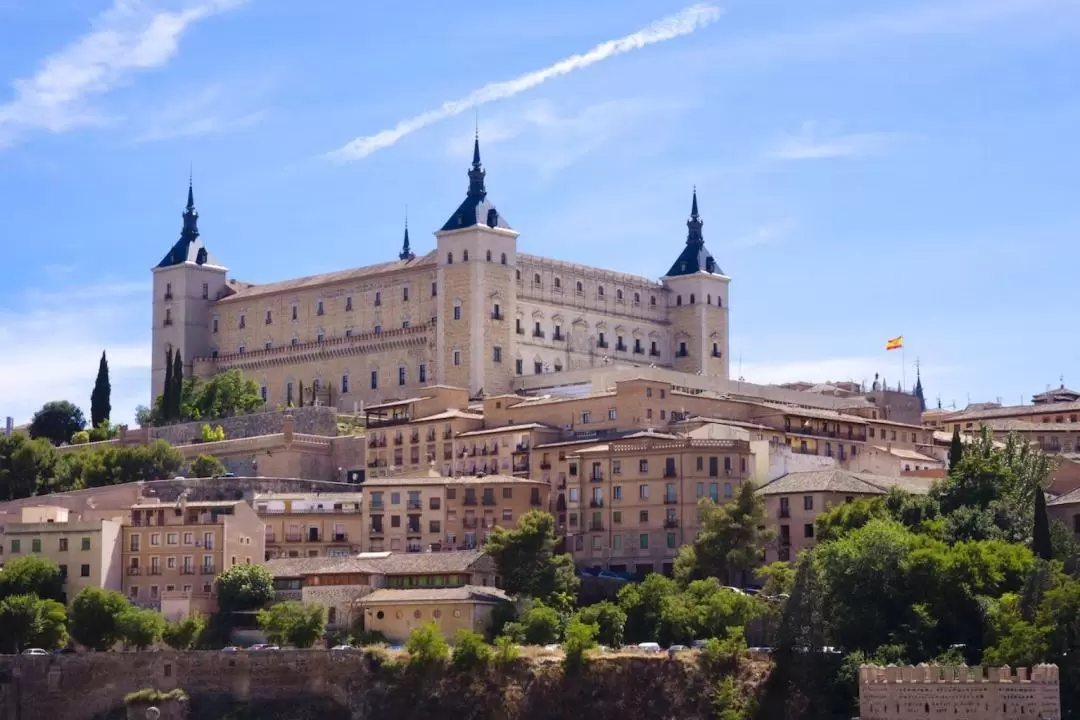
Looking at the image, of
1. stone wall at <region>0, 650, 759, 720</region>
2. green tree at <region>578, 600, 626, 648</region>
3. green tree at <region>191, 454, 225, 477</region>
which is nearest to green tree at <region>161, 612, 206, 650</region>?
stone wall at <region>0, 650, 759, 720</region>

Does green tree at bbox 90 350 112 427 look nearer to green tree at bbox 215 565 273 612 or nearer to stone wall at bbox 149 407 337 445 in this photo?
stone wall at bbox 149 407 337 445

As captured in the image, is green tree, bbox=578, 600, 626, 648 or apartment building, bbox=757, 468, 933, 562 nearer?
green tree, bbox=578, 600, 626, 648

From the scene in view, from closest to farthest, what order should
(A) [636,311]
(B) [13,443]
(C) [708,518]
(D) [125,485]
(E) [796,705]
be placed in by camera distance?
1. (E) [796,705]
2. (C) [708,518]
3. (D) [125,485]
4. (B) [13,443]
5. (A) [636,311]

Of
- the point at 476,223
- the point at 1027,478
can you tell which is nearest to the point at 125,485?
the point at 476,223

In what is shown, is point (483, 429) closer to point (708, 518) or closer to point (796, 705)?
point (708, 518)

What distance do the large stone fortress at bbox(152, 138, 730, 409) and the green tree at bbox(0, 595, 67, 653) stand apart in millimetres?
36419

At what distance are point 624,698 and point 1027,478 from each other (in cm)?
1807

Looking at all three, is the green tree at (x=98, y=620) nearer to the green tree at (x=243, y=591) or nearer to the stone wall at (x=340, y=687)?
the stone wall at (x=340, y=687)

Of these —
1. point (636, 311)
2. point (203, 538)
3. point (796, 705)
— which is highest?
point (636, 311)

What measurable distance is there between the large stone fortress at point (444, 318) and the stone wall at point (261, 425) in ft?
21.4

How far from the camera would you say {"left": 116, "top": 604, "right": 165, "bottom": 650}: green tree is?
3238 inches

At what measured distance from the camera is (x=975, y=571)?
74.8 meters

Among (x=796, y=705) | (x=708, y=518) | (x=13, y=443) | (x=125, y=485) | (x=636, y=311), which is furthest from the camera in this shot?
(x=636, y=311)

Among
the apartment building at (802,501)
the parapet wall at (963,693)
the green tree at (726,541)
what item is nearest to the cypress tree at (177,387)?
the apartment building at (802,501)
